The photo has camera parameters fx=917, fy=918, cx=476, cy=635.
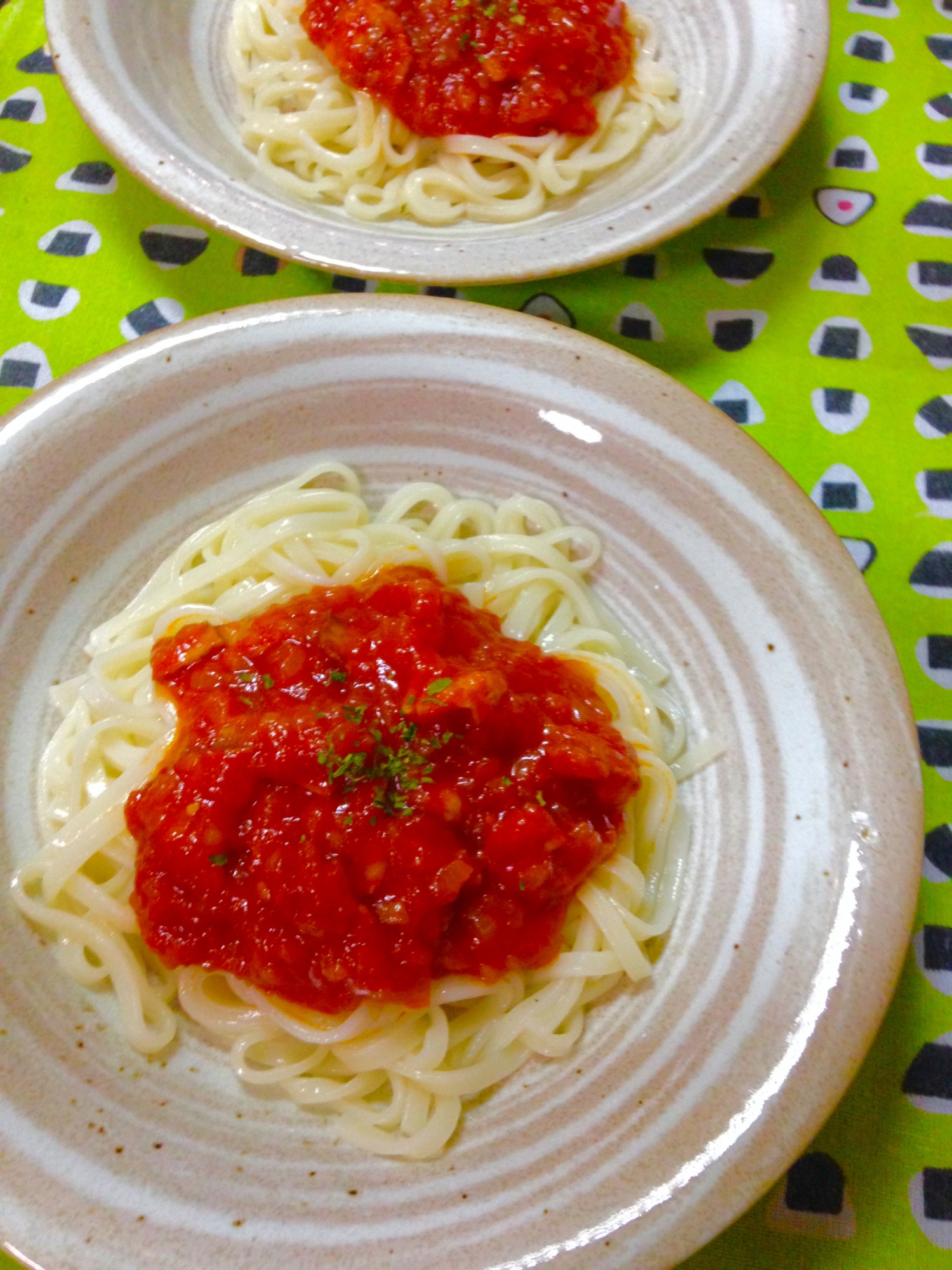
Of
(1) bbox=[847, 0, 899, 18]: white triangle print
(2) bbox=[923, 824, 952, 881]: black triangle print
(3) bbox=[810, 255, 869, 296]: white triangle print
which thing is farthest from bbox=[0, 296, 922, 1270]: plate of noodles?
(1) bbox=[847, 0, 899, 18]: white triangle print

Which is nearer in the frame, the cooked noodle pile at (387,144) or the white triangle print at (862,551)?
the white triangle print at (862,551)

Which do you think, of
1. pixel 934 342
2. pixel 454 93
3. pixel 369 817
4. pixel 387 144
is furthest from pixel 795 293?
pixel 369 817

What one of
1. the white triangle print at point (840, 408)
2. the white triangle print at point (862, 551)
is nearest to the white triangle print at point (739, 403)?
the white triangle print at point (840, 408)

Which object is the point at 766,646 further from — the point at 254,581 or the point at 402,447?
the point at 254,581

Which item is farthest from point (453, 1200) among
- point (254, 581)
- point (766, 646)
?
point (254, 581)

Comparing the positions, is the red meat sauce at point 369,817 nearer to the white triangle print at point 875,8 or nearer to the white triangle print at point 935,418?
the white triangle print at point 935,418

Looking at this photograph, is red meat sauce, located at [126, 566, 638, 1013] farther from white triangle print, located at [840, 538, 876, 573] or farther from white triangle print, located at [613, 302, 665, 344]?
white triangle print, located at [613, 302, 665, 344]

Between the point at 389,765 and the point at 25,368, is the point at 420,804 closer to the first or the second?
the point at 389,765
